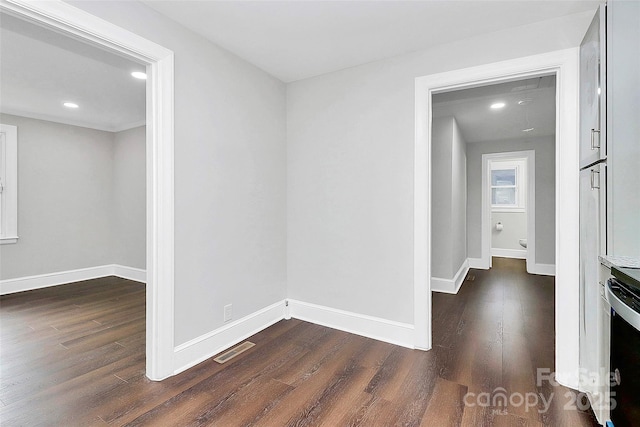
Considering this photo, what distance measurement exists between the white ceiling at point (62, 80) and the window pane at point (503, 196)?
7381mm

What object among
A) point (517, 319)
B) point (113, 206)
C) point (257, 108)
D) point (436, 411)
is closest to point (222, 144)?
point (257, 108)

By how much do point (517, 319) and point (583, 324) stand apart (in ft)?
4.91

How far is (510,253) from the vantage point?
712cm

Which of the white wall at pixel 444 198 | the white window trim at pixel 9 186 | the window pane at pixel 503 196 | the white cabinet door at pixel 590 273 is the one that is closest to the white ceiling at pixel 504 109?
the white wall at pixel 444 198

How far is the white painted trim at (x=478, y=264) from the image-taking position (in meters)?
5.95

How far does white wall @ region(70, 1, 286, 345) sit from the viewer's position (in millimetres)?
2205

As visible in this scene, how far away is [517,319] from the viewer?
325cm

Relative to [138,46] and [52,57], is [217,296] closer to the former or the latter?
[138,46]

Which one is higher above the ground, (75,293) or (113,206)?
(113,206)

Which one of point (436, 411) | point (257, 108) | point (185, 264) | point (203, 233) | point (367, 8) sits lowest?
point (436, 411)

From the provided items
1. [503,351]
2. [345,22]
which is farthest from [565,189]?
[345,22]

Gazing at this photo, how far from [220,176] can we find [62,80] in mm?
2220

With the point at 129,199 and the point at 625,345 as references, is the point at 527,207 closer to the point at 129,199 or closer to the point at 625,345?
the point at 625,345

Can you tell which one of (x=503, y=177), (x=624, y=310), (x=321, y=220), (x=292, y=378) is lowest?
(x=292, y=378)
